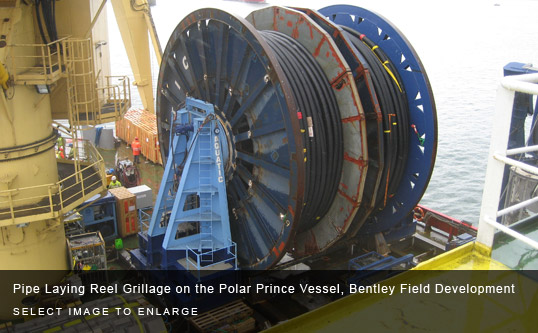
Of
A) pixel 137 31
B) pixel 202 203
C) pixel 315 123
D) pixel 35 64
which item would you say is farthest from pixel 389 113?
pixel 137 31

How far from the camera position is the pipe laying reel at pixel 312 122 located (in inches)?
320

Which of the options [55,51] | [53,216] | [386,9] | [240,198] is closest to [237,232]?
[240,198]

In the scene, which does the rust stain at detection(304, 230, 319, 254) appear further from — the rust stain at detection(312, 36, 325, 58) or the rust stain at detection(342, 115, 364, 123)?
the rust stain at detection(312, 36, 325, 58)

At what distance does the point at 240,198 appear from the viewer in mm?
9492

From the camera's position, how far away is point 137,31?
562 inches

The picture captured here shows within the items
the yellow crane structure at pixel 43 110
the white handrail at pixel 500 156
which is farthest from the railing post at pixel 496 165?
the yellow crane structure at pixel 43 110

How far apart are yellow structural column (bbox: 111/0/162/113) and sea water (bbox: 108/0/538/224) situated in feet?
10.6

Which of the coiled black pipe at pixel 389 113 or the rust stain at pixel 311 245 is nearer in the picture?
the coiled black pipe at pixel 389 113

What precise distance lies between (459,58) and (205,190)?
3462 cm

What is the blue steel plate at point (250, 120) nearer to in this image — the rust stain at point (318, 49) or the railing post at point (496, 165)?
the rust stain at point (318, 49)

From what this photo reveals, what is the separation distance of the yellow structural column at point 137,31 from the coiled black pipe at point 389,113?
6882mm

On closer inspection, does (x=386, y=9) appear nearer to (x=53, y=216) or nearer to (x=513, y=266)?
(x=53, y=216)

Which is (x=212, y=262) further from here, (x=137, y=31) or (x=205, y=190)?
(x=137, y=31)

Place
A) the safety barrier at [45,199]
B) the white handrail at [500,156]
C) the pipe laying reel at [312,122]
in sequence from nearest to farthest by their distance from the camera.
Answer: the white handrail at [500,156] → the pipe laying reel at [312,122] → the safety barrier at [45,199]
